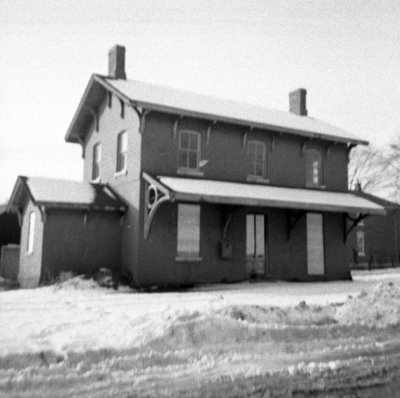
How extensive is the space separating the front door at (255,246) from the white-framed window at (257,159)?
1.84 meters

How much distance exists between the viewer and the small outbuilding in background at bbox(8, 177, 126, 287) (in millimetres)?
14773

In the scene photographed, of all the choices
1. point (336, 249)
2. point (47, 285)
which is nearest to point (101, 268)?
point (47, 285)

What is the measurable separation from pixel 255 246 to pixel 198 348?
38.1 feet

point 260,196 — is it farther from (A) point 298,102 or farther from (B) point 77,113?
(A) point 298,102

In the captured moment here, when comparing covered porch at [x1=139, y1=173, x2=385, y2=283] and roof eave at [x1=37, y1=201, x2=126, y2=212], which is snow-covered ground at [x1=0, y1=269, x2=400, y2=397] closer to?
roof eave at [x1=37, y1=201, x2=126, y2=212]

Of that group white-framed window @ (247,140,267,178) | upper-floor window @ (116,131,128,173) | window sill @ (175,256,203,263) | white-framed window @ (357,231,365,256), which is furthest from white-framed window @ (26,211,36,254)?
white-framed window @ (357,231,365,256)

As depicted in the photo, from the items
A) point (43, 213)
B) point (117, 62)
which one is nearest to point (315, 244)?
point (43, 213)

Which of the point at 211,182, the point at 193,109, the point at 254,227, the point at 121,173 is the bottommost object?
the point at 254,227

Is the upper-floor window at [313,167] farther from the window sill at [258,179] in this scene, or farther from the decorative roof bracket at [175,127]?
the decorative roof bracket at [175,127]

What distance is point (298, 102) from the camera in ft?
78.8

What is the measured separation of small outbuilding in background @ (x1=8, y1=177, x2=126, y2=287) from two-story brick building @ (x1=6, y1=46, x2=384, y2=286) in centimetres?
49

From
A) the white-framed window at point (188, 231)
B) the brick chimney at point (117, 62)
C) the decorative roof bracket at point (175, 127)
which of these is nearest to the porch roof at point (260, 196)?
the white-framed window at point (188, 231)

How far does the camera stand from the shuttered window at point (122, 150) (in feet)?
54.6

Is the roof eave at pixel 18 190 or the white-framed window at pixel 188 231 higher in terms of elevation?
the roof eave at pixel 18 190
